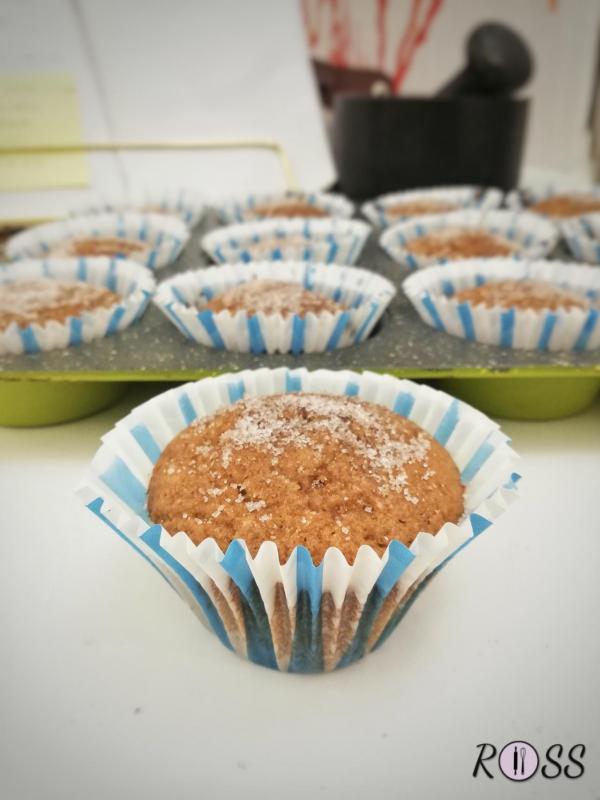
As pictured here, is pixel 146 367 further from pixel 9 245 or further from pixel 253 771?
pixel 9 245

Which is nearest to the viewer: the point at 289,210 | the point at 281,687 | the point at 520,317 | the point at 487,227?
the point at 281,687

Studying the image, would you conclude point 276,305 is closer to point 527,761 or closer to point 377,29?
point 527,761

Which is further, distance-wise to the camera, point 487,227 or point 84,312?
point 487,227

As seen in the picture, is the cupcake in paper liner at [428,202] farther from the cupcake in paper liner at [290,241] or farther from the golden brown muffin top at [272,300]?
the golden brown muffin top at [272,300]

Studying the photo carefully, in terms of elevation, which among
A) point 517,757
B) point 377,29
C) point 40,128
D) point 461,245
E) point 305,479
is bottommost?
point 517,757

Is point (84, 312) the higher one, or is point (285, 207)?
point (84, 312)

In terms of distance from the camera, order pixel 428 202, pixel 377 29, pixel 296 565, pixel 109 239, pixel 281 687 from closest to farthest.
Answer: pixel 296 565, pixel 281 687, pixel 109 239, pixel 428 202, pixel 377 29

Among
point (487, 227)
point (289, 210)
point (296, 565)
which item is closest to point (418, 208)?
point (487, 227)
